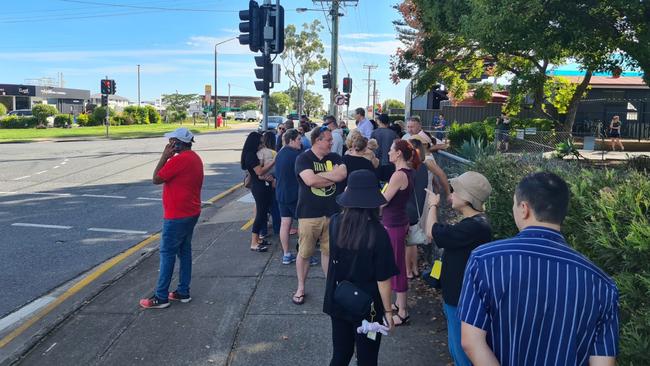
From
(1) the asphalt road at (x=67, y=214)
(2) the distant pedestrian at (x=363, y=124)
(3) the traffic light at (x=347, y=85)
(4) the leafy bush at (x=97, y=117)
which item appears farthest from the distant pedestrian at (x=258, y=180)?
(4) the leafy bush at (x=97, y=117)

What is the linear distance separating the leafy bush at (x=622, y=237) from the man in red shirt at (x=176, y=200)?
3406 mm

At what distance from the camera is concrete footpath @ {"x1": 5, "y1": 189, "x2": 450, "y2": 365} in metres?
4.29

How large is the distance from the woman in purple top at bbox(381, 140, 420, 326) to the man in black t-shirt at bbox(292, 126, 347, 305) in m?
0.61

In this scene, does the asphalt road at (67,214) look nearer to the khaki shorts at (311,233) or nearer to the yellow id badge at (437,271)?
the khaki shorts at (311,233)

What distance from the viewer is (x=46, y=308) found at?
545 centimetres

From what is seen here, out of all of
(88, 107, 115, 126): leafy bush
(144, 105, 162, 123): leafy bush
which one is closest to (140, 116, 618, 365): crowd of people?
(88, 107, 115, 126): leafy bush

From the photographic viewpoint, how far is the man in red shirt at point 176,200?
5.12 meters

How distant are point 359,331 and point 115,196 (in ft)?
33.1

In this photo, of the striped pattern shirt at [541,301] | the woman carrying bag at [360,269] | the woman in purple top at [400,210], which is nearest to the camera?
the striped pattern shirt at [541,301]

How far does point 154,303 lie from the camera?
17.5ft

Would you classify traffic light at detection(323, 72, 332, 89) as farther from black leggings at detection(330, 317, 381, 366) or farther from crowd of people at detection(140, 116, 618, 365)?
black leggings at detection(330, 317, 381, 366)

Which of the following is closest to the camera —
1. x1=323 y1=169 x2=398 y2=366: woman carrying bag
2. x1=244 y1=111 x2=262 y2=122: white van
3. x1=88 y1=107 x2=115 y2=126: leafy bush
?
x1=323 y1=169 x2=398 y2=366: woman carrying bag

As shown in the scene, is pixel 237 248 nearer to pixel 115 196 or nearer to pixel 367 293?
pixel 367 293

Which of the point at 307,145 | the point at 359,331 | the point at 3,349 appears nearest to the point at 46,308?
the point at 3,349
